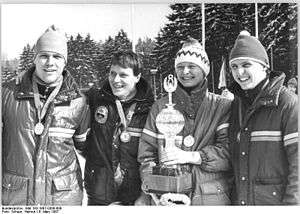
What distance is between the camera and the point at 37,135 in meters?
2.50

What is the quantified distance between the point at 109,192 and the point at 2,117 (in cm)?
67

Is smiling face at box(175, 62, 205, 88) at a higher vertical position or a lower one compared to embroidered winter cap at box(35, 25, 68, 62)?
lower

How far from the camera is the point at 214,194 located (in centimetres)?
246

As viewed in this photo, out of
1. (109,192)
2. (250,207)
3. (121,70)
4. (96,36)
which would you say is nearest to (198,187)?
(250,207)

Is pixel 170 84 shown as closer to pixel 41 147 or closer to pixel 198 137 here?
pixel 198 137

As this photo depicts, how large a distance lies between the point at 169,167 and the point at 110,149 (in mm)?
309

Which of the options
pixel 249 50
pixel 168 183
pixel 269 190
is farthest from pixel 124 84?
pixel 269 190

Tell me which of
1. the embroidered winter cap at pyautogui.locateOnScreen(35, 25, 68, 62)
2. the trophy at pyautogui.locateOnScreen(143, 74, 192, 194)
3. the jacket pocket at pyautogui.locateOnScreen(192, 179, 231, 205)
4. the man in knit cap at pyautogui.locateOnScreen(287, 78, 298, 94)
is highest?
the embroidered winter cap at pyautogui.locateOnScreen(35, 25, 68, 62)

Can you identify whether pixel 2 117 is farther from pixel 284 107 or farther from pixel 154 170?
pixel 284 107

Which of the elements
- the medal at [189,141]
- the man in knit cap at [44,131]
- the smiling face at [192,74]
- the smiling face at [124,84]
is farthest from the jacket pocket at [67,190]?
the smiling face at [192,74]

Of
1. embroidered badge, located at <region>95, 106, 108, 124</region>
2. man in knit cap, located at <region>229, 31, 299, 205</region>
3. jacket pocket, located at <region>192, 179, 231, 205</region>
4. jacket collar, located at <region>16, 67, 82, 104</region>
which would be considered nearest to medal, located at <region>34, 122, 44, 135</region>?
jacket collar, located at <region>16, 67, 82, 104</region>

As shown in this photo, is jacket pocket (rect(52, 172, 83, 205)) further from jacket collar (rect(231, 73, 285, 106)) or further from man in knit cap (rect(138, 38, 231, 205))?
jacket collar (rect(231, 73, 285, 106))

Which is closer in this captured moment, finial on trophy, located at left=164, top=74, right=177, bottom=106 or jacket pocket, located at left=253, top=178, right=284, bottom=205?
jacket pocket, located at left=253, top=178, right=284, bottom=205

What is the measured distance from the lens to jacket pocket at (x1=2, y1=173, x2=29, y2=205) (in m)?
2.50
